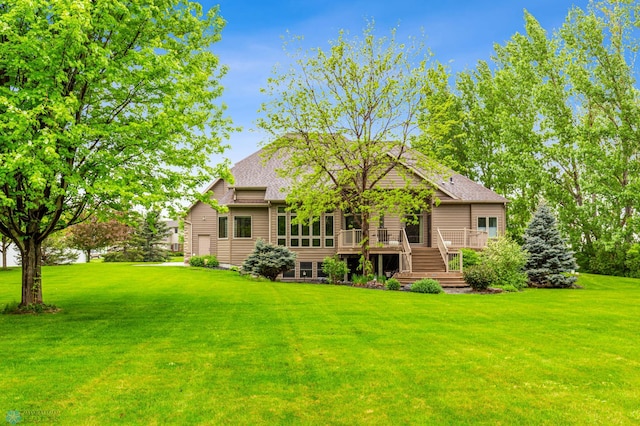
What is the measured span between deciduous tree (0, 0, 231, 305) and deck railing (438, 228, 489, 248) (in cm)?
1545

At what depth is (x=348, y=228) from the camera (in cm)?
2783

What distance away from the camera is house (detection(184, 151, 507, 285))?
25453mm

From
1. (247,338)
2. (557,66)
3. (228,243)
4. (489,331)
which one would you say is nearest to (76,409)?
(247,338)

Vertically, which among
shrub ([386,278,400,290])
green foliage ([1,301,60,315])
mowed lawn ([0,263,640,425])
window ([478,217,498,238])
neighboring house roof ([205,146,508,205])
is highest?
neighboring house roof ([205,146,508,205])

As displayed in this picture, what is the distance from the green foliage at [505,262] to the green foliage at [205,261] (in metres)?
16.8

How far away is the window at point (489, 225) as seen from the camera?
2858 cm

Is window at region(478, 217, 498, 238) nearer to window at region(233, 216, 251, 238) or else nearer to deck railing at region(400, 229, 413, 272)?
deck railing at region(400, 229, 413, 272)

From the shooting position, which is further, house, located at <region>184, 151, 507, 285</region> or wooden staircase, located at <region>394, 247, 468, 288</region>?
house, located at <region>184, 151, 507, 285</region>

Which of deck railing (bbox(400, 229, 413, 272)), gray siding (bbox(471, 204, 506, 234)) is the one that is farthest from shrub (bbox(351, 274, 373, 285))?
gray siding (bbox(471, 204, 506, 234))

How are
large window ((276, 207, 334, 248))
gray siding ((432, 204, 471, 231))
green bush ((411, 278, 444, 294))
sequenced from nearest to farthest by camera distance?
green bush ((411, 278, 444, 294)) → large window ((276, 207, 334, 248)) → gray siding ((432, 204, 471, 231))

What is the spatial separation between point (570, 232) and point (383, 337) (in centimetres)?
2820

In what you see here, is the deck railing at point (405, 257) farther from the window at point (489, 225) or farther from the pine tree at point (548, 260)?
the window at point (489, 225)

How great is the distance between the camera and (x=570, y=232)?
108ft

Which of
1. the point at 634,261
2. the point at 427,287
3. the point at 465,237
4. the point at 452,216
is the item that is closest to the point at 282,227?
the point at 452,216
